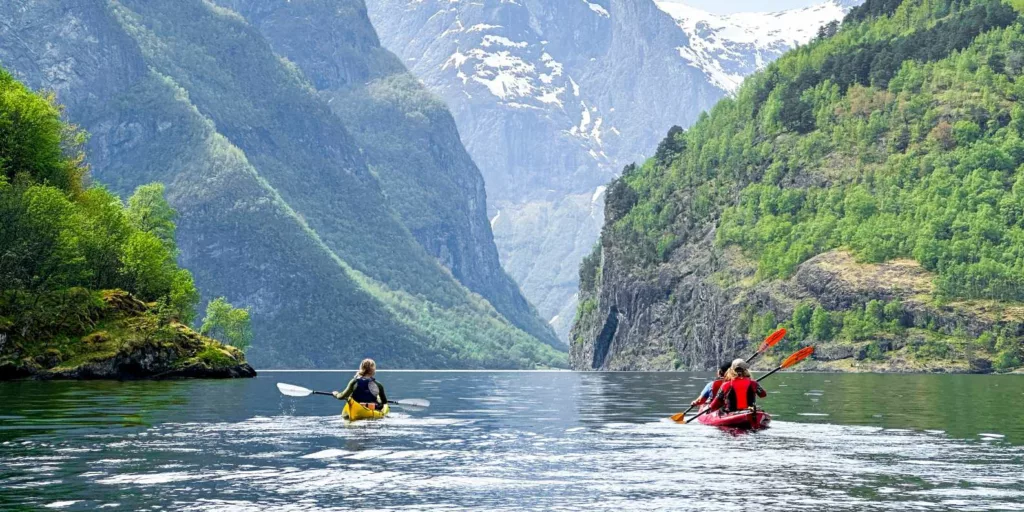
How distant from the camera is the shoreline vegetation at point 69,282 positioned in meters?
104

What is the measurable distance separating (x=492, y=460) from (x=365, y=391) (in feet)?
62.6

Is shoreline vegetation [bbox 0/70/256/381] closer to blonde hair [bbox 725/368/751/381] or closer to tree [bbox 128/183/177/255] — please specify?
tree [bbox 128/183/177/255]

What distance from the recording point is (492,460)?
41469mm

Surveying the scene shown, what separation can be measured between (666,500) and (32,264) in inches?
3435

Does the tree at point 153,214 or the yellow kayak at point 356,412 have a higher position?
the tree at point 153,214

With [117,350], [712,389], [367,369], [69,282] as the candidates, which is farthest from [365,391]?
[69,282]

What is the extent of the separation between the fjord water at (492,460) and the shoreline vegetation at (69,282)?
3511cm

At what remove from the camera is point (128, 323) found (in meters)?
111

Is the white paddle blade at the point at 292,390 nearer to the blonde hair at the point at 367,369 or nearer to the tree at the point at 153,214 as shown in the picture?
the blonde hair at the point at 367,369

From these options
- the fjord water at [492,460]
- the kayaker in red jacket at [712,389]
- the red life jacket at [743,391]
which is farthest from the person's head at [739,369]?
the kayaker in red jacket at [712,389]

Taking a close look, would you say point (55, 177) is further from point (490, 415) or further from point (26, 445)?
point (26, 445)

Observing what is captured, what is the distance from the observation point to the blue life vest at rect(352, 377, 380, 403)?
5941cm

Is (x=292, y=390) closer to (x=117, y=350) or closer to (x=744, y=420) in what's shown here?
(x=744, y=420)

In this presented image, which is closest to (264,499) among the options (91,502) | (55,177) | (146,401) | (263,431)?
(91,502)
